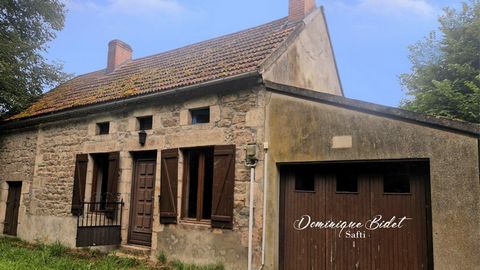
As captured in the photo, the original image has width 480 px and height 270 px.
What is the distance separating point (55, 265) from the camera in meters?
7.78

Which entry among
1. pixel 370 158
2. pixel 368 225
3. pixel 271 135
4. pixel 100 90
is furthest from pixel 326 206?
pixel 100 90

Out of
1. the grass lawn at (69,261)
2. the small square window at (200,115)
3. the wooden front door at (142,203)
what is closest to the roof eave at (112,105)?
the small square window at (200,115)

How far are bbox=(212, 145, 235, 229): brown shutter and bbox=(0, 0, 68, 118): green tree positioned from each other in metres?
9.28

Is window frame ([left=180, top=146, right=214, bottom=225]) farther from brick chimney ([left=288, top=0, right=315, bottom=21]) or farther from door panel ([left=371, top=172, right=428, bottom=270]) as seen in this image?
brick chimney ([left=288, top=0, right=315, bottom=21])

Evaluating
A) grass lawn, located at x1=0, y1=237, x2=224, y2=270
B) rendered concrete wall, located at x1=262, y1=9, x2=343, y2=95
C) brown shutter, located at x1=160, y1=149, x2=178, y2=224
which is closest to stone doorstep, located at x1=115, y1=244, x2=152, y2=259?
grass lawn, located at x1=0, y1=237, x2=224, y2=270

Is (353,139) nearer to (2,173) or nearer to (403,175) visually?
(403,175)

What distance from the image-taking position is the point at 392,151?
234 inches

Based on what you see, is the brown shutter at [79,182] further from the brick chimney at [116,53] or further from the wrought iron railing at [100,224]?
the brick chimney at [116,53]

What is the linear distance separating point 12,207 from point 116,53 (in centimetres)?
632

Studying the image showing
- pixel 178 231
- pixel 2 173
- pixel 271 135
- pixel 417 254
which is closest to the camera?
pixel 417 254

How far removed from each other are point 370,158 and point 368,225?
1.11 meters

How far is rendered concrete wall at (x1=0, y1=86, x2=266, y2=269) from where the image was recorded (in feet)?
24.6

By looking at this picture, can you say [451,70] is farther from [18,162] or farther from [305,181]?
[18,162]

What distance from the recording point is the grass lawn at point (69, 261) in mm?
7617
